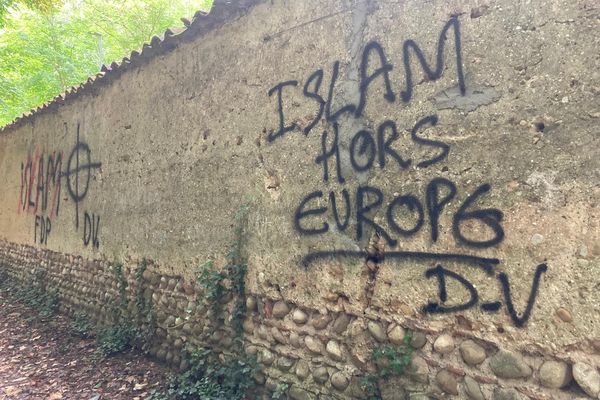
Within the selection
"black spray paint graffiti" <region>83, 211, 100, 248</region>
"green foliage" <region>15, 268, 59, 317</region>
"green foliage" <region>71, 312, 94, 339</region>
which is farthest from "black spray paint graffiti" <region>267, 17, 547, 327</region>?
"green foliage" <region>15, 268, 59, 317</region>

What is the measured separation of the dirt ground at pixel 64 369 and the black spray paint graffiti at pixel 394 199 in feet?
7.39

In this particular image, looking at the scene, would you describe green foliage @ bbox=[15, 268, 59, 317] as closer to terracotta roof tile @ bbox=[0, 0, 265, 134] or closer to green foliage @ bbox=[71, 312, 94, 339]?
green foliage @ bbox=[71, 312, 94, 339]

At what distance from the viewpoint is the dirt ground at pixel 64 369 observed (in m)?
3.99

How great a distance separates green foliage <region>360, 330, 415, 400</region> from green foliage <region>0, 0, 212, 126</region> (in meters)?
12.7

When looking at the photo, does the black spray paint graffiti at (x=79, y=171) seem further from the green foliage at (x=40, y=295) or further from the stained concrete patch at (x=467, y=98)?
the stained concrete patch at (x=467, y=98)

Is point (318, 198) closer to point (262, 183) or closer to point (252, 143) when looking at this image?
point (262, 183)

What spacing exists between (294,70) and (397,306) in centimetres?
175

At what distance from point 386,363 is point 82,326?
422 centimetres

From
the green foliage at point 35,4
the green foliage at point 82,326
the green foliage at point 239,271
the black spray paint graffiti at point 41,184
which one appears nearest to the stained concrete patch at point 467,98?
the green foliage at point 239,271

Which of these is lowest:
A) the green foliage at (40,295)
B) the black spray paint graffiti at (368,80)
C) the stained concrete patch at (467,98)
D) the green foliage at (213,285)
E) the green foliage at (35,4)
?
the green foliage at (40,295)

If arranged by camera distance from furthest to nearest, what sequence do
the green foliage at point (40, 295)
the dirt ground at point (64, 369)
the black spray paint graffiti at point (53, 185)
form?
the green foliage at point (40, 295)
the black spray paint graffiti at point (53, 185)
the dirt ground at point (64, 369)

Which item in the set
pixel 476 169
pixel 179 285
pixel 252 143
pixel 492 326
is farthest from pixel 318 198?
pixel 179 285

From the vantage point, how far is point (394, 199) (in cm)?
257

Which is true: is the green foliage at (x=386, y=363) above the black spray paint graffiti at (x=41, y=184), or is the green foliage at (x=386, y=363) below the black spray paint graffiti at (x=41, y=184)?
below
